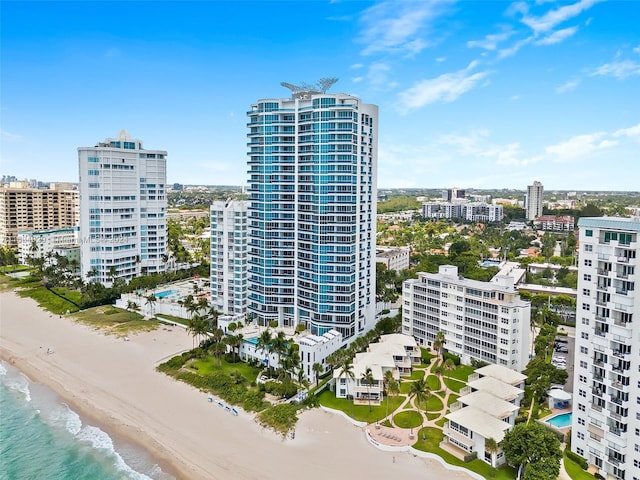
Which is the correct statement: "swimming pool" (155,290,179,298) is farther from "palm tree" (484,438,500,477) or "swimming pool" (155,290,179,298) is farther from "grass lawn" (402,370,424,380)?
"palm tree" (484,438,500,477)

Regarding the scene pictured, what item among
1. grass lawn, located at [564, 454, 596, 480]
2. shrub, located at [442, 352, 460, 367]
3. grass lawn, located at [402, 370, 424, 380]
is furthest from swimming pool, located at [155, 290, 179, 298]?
grass lawn, located at [564, 454, 596, 480]

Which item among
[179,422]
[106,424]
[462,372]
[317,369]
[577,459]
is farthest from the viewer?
[462,372]

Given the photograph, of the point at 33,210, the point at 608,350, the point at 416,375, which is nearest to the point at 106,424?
the point at 416,375

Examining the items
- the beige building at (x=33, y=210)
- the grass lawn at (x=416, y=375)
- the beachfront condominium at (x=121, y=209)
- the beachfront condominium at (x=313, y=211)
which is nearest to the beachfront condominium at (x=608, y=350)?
the grass lawn at (x=416, y=375)

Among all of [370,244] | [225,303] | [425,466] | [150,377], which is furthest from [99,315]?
[425,466]

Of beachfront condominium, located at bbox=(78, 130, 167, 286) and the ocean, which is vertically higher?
beachfront condominium, located at bbox=(78, 130, 167, 286)

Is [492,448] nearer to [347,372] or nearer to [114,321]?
[347,372]
